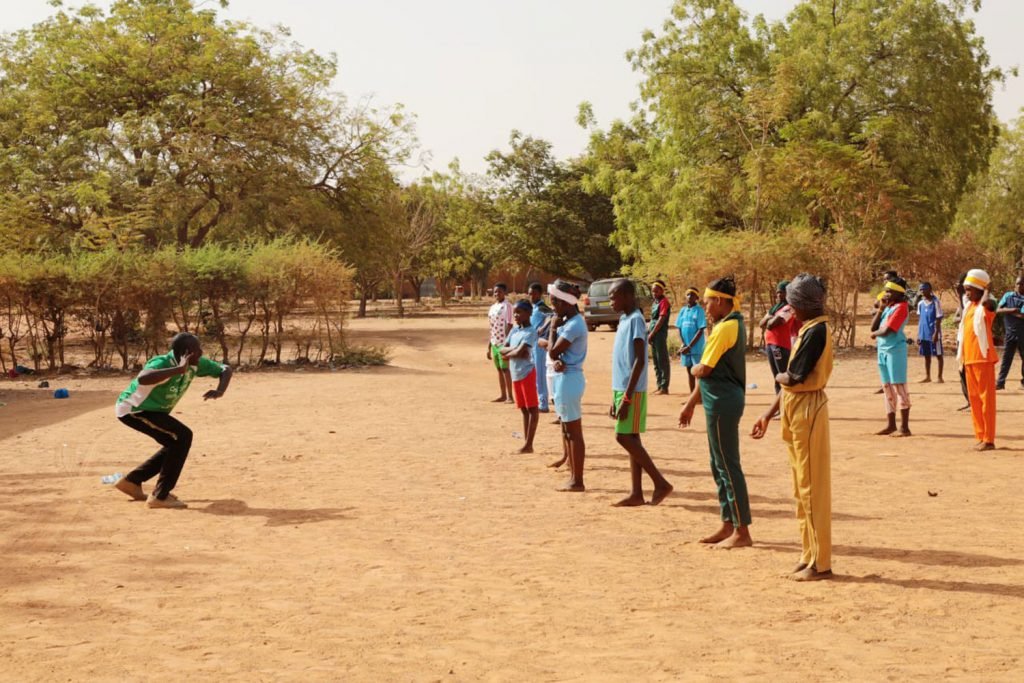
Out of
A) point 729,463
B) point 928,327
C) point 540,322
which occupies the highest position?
point 540,322

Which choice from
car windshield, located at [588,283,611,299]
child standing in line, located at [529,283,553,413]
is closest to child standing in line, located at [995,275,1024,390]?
child standing in line, located at [529,283,553,413]

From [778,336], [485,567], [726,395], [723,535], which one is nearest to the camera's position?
[485,567]

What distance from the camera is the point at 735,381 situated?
259 inches

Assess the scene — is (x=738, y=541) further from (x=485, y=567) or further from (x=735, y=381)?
(x=485, y=567)

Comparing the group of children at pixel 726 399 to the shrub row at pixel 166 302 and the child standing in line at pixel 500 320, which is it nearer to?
the child standing in line at pixel 500 320

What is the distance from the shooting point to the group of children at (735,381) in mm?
5906

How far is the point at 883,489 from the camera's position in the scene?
8.79 m

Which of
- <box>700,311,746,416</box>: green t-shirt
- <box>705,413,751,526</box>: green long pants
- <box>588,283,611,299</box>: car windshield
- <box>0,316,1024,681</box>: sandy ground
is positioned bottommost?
<box>0,316,1024,681</box>: sandy ground

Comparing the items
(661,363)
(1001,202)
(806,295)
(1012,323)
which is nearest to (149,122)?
(661,363)

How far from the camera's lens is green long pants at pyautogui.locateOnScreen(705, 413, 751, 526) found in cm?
651

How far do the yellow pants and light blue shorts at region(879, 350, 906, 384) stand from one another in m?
5.92

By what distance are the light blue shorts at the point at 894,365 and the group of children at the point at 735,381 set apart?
0.01m

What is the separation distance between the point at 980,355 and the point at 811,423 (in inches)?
215

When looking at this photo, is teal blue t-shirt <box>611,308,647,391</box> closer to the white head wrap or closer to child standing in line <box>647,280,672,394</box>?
the white head wrap
